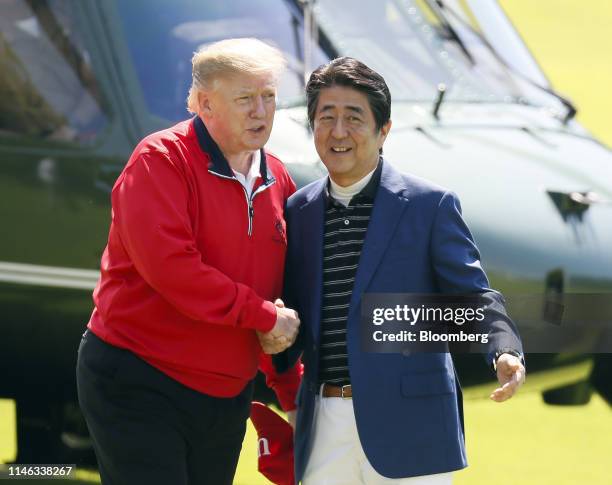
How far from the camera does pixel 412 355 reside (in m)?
3.13

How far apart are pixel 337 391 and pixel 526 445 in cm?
359

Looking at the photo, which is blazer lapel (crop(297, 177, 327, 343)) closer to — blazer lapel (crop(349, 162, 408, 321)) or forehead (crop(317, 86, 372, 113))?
blazer lapel (crop(349, 162, 408, 321))

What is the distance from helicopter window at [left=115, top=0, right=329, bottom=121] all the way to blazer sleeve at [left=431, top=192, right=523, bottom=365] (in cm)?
191

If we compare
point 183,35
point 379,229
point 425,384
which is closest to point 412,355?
point 425,384

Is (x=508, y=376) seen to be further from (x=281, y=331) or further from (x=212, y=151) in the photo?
(x=212, y=151)

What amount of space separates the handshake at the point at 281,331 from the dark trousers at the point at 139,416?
20 cm

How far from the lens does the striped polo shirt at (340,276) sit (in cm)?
316

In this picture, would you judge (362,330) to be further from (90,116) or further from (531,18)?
Answer: (531,18)

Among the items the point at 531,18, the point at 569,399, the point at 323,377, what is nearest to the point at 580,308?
the point at 569,399

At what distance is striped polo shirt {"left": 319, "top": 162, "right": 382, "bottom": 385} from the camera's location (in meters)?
3.16

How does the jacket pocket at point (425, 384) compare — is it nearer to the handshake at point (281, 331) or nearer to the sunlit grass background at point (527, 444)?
the handshake at point (281, 331)

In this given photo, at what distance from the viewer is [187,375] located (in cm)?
321

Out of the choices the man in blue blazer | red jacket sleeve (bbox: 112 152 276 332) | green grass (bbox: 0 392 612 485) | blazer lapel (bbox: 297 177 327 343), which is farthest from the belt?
green grass (bbox: 0 392 612 485)

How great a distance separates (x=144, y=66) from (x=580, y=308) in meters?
1.79
